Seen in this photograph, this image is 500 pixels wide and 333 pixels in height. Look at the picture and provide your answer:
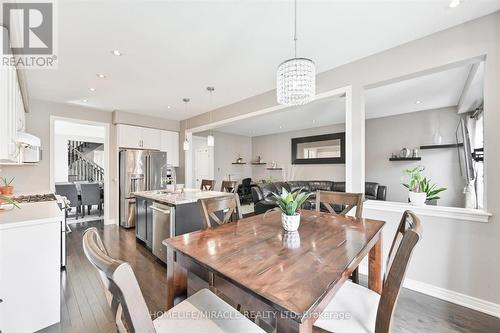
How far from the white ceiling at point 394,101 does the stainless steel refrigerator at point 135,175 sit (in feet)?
6.91

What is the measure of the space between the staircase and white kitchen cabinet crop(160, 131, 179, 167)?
13.9ft

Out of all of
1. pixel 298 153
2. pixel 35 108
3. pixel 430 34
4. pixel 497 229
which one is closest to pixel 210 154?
pixel 298 153

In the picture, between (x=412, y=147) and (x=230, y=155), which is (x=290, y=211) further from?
(x=230, y=155)

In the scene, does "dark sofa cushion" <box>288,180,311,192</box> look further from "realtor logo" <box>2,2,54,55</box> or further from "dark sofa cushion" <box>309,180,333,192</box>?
"realtor logo" <box>2,2,54,55</box>

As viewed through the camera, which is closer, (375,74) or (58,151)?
(375,74)

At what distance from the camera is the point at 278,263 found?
98 cm

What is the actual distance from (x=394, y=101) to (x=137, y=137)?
5.72 metres

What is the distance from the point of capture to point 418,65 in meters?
2.18

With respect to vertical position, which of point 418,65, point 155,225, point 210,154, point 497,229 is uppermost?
point 418,65

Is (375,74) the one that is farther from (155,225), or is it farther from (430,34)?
(155,225)

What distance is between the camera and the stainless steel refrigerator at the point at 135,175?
448 cm

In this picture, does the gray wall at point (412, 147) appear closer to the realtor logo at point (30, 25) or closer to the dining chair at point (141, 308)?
the dining chair at point (141, 308)

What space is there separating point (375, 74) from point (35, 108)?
226 inches

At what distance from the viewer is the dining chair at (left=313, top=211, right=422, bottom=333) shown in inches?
32.3
